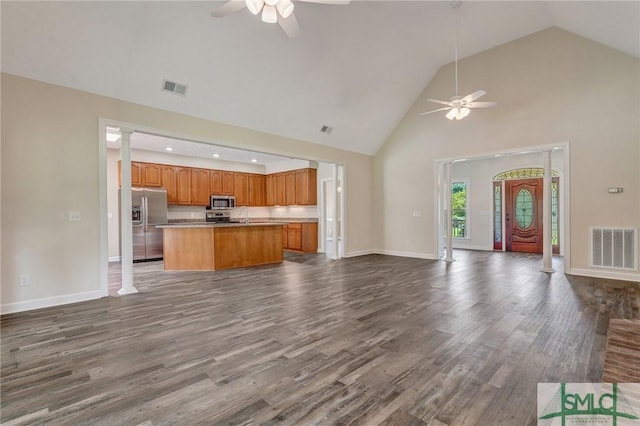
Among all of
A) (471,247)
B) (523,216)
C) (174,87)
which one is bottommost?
(471,247)

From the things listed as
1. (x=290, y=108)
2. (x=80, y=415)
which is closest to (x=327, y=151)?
(x=290, y=108)

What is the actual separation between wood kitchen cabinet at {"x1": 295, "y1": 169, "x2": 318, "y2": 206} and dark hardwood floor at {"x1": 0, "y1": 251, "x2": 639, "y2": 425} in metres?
4.63

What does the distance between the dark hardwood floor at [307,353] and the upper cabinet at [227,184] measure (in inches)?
166

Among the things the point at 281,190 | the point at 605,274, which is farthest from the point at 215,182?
the point at 605,274

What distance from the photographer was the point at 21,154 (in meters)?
3.49

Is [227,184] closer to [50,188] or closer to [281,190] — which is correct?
[281,190]

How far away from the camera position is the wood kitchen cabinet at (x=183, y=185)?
8.11 meters

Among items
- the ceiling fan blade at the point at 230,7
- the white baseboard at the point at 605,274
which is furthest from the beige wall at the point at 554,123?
the ceiling fan blade at the point at 230,7

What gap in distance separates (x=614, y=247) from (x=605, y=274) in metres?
0.48

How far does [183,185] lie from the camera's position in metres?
8.20

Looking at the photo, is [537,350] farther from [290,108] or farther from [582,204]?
[290,108]

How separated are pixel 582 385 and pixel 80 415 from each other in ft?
10.1

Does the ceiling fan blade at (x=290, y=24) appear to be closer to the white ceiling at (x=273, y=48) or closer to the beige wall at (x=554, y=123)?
the white ceiling at (x=273, y=48)

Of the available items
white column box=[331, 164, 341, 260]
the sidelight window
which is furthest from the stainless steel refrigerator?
the sidelight window
